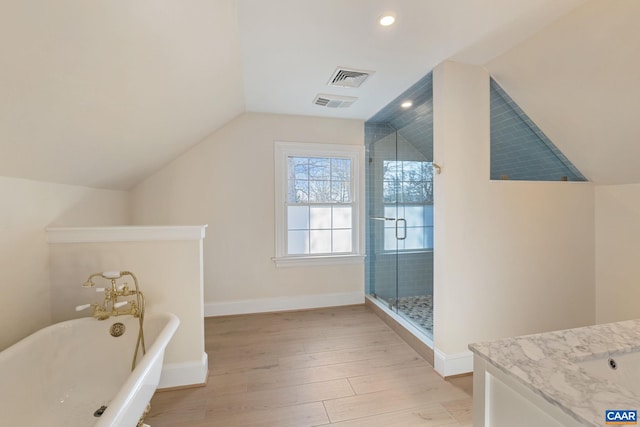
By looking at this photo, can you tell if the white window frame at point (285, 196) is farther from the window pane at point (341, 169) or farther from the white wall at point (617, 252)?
the white wall at point (617, 252)

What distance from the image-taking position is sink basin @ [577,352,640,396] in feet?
2.76

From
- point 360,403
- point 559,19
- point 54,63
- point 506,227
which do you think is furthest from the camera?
point 506,227

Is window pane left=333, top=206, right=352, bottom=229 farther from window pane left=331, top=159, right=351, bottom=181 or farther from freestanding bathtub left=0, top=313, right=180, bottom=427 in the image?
freestanding bathtub left=0, top=313, right=180, bottom=427

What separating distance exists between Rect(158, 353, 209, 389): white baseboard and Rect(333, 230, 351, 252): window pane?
201cm

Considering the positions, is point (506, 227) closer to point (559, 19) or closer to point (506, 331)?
point (506, 331)

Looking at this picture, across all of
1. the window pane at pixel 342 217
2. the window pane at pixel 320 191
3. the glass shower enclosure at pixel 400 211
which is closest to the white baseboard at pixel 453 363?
the glass shower enclosure at pixel 400 211

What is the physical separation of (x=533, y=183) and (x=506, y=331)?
48.4 inches

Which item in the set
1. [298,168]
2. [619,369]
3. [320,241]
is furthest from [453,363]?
[298,168]

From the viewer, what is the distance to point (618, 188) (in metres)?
2.41

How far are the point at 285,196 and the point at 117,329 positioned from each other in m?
2.12

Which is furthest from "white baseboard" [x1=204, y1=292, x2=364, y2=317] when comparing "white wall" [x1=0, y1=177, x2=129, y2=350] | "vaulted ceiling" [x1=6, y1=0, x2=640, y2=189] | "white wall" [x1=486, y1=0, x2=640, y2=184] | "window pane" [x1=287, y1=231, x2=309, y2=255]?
"white wall" [x1=486, y1=0, x2=640, y2=184]

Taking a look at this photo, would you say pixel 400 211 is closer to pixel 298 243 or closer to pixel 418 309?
pixel 418 309

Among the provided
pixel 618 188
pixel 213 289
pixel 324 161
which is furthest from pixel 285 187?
pixel 618 188

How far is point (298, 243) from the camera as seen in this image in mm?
3498
